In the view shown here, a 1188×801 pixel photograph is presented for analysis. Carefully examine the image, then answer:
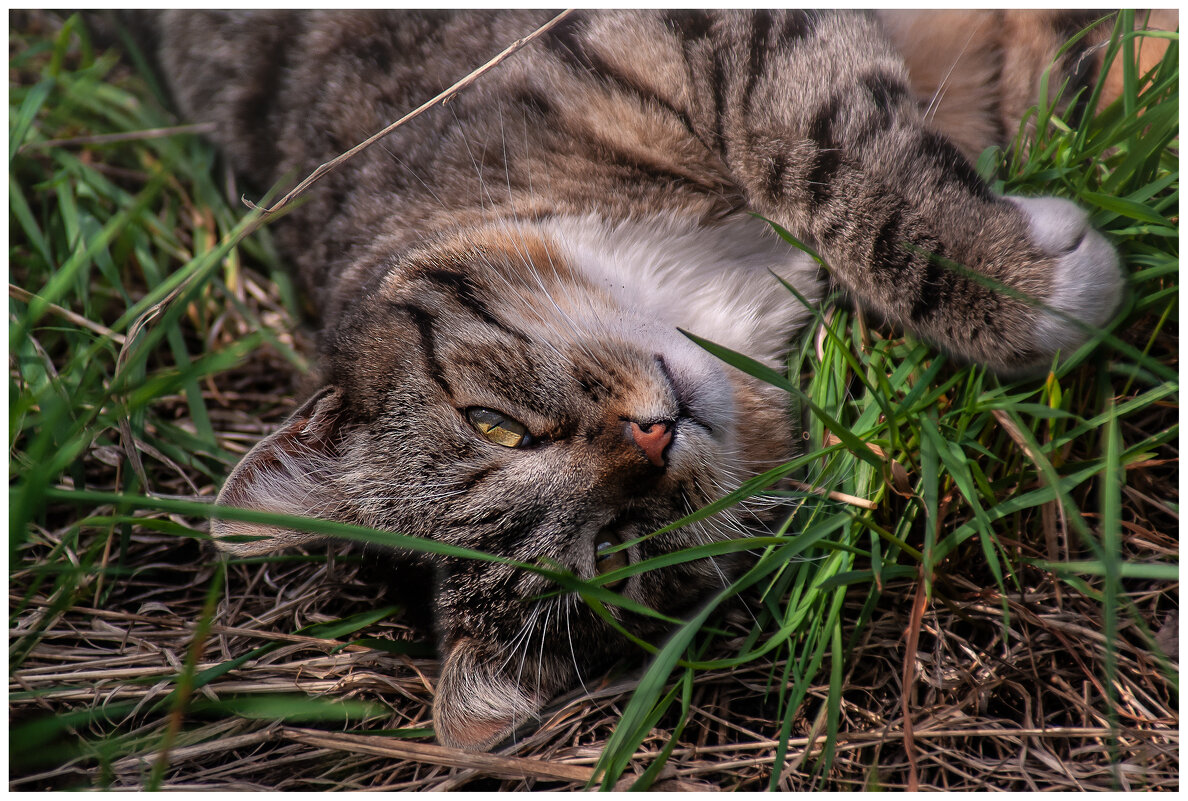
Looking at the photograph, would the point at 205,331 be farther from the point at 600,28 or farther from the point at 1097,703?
the point at 1097,703

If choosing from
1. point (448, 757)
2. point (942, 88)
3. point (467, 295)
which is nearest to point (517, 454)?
point (467, 295)

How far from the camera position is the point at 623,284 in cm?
205

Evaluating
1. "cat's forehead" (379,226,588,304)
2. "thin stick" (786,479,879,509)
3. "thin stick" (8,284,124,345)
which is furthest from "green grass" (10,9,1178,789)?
"cat's forehead" (379,226,588,304)

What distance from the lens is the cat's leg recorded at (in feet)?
5.68

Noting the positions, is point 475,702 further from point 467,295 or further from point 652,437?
point 467,295

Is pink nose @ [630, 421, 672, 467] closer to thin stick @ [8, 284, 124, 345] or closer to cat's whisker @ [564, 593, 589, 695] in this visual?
cat's whisker @ [564, 593, 589, 695]

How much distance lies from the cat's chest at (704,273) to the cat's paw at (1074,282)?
579mm

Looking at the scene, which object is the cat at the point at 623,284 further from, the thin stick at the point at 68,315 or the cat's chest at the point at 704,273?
the thin stick at the point at 68,315

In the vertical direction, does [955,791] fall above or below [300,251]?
below

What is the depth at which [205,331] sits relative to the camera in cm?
292

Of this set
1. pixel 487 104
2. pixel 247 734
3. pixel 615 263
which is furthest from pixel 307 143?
pixel 247 734

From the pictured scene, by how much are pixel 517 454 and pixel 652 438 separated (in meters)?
0.34

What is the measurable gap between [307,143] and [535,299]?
1.26 meters

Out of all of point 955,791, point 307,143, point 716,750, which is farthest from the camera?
point 307,143
